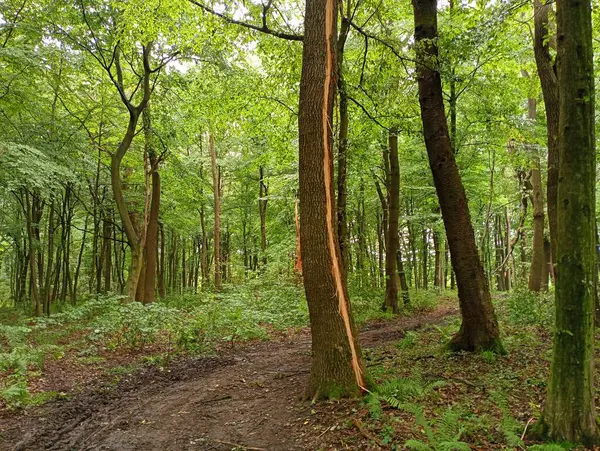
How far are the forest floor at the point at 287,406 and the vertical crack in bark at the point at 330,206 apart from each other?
21.7 inches

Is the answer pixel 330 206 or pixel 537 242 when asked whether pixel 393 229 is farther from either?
pixel 330 206

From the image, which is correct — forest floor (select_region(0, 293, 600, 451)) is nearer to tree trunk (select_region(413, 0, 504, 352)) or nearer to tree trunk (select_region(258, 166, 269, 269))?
tree trunk (select_region(413, 0, 504, 352))

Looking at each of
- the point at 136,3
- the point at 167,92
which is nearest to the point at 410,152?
the point at 167,92

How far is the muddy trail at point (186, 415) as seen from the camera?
175 inches

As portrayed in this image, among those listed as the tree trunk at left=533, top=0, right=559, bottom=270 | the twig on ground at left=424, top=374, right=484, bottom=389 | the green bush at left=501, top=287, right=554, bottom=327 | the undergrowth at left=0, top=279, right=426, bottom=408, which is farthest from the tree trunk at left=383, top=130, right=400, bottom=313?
the twig on ground at left=424, top=374, right=484, bottom=389

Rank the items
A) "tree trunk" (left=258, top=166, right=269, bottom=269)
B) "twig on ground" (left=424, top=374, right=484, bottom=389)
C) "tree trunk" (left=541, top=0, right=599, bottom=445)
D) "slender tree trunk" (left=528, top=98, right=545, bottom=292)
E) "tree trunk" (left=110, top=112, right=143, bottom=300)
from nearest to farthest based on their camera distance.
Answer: "tree trunk" (left=541, top=0, right=599, bottom=445) < "twig on ground" (left=424, top=374, right=484, bottom=389) < "tree trunk" (left=110, top=112, right=143, bottom=300) < "slender tree trunk" (left=528, top=98, right=545, bottom=292) < "tree trunk" (left=258, top=166, right=269, bottom=269)

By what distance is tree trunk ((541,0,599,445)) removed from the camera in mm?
3527

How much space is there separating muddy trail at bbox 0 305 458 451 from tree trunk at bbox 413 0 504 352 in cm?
285

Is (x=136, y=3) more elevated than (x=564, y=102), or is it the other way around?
(x=136, y=3)

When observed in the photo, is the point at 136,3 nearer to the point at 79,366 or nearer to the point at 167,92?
the point at 167,92

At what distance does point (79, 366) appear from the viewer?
7949 mm

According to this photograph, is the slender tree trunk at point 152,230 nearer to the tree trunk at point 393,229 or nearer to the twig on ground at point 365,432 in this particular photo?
the tree trunk at point 393,229

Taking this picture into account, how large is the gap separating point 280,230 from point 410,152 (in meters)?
9.15

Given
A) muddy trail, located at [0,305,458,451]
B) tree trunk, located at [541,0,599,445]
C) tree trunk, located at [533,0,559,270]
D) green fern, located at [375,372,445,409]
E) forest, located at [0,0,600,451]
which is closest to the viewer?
tree trunk, located at [541,0,599,445]
